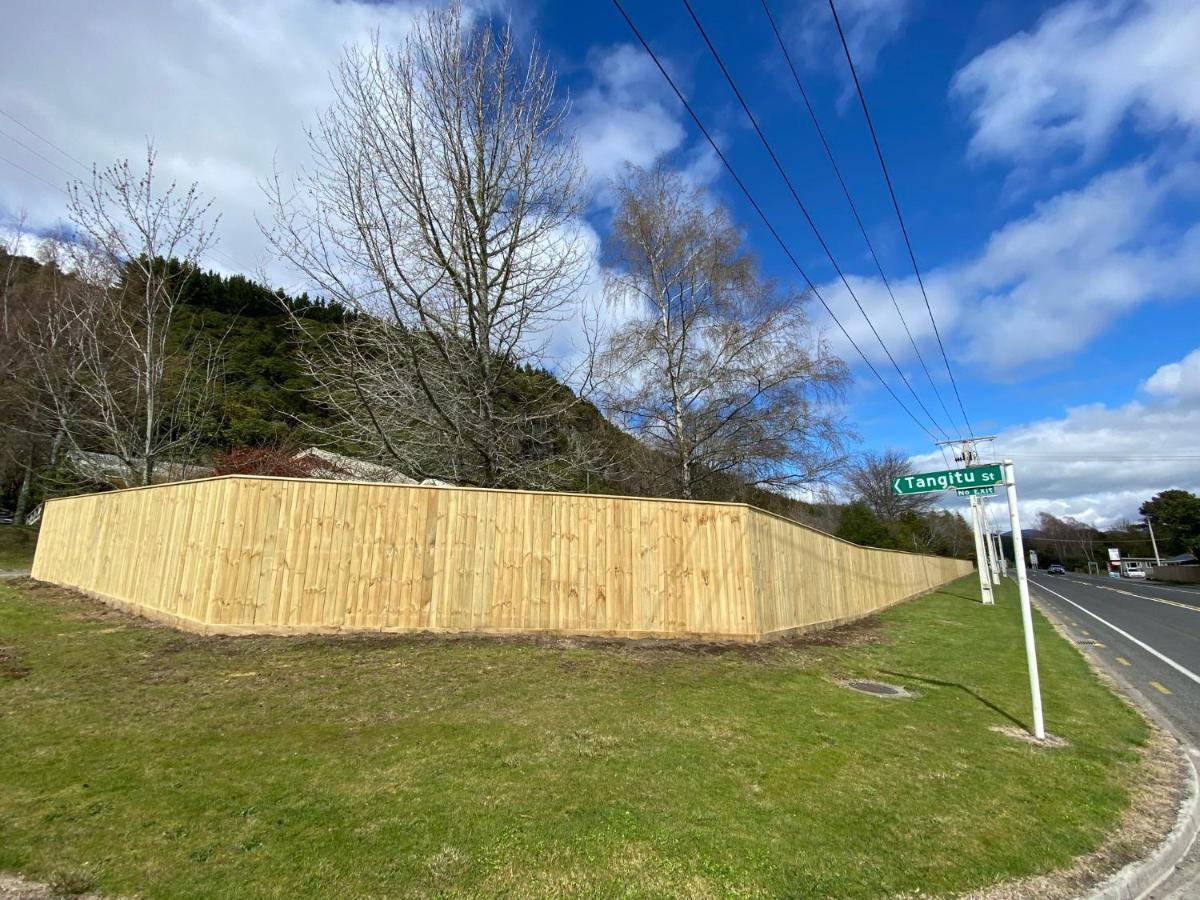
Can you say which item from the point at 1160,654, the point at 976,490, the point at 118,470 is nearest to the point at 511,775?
the point at 1160,654

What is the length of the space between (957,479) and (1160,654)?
8645mm

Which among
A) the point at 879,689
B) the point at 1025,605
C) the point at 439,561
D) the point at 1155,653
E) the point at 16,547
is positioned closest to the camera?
the point at 1025,605

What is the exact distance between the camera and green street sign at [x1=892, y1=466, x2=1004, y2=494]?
19.5 ft

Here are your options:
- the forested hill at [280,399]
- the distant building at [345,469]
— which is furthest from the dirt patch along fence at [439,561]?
the forested hill at [280,399]

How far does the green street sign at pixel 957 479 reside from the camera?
234 inches

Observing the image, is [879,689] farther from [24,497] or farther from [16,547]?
[24,497]

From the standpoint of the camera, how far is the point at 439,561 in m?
8.34

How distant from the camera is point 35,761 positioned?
3.79m

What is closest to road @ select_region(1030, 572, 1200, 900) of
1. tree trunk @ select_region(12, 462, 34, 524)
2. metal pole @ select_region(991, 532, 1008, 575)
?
metal pole @ select_region(991, 532, 1008, 575)

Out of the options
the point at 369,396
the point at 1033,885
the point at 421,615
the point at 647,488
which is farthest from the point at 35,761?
the point at 647,488

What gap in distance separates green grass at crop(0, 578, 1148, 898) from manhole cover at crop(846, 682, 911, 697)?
29 cm

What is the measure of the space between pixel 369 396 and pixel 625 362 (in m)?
7.12

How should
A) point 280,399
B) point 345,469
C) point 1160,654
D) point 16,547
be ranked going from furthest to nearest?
point 280,399 < point 16,547 < point 345,469 < point 1160,654

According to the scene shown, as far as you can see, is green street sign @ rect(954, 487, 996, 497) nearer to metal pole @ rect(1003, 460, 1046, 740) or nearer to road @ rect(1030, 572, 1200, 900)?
metal pole @ rect(1003, 460, 1046, 740)
